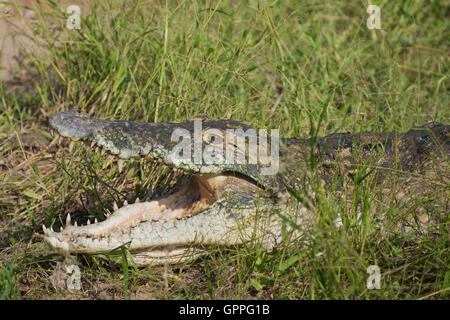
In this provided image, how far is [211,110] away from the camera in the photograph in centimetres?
414

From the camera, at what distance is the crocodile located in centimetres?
309

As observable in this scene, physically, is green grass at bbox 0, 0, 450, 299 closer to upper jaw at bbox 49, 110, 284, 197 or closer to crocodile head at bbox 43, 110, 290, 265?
crocodile head at bbox 43, 110, 290, 265

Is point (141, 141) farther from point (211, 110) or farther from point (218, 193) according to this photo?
point (211, 110)

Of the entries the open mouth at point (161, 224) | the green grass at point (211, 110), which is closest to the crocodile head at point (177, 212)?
the open mouth at point (161, 224)

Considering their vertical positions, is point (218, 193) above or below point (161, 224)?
above

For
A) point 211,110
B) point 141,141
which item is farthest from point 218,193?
point 211,110

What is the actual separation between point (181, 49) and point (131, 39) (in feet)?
1.36

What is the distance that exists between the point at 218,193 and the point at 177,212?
0.34m

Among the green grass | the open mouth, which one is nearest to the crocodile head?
the open mouth
